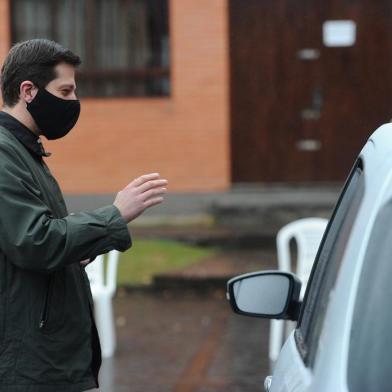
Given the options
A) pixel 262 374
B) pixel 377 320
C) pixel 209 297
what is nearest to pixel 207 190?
pixel 209 297

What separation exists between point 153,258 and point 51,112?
7.04 meters

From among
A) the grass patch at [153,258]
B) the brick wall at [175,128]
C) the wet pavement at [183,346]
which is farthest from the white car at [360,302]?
the brick wall at [175,128]

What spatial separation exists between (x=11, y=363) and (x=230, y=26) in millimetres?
9283

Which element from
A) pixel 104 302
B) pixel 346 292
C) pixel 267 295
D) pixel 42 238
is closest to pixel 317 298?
pixel 267 295

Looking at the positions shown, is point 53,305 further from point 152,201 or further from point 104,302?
point 104,302

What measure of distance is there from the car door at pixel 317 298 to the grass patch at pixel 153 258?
6547mm

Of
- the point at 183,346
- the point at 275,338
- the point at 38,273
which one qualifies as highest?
the point at 38,273

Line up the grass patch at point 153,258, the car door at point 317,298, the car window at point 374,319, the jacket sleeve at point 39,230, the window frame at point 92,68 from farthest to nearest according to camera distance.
Result: the window frame at point 92,68, the grass patch at point 153,258, the jacket sleeve at point 39,230, the car door at point 317,298, the car window at point 374,319

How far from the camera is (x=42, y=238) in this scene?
3197 mm

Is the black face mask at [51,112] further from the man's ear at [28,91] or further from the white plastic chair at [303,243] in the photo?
the white plastic chair at [303,243]

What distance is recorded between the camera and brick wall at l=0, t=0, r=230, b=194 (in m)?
12.1

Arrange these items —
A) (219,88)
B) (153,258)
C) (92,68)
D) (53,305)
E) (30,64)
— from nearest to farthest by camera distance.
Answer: (53,305) → (30,64) → (153,258) → (219,88) → (92,68)

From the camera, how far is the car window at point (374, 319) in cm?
204

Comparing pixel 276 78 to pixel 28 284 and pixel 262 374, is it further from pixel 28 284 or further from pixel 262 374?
pixel 28 284
